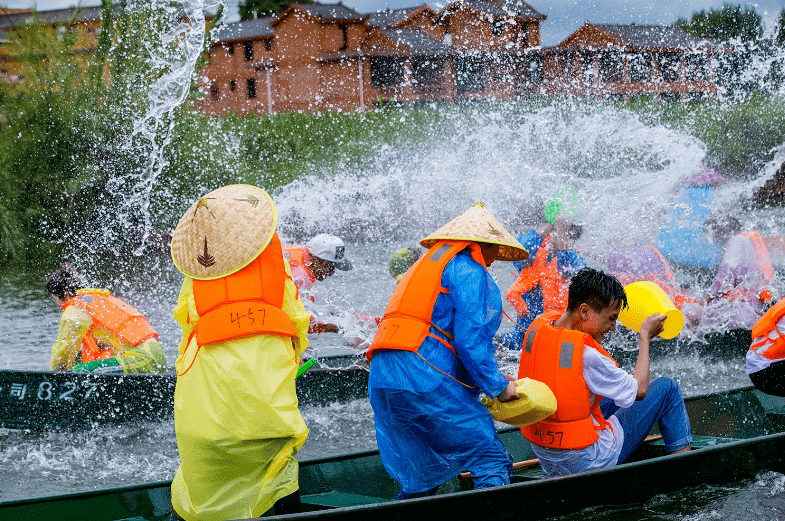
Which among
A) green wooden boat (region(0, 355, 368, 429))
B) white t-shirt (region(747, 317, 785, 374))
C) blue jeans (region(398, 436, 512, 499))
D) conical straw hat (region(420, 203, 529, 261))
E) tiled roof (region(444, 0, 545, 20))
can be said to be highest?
tiled roof (region(444, 0, 545, 20))

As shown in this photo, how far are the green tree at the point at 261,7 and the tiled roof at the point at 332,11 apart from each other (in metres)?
9.63

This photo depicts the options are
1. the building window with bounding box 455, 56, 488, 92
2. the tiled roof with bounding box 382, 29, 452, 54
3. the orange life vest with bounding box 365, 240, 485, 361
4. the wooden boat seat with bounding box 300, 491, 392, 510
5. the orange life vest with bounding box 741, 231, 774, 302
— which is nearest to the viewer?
the orange life vest with bounding box 365, 240, 485, 361

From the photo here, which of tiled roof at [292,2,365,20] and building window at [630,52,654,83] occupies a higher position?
tiled roof at [292,2,365,20]

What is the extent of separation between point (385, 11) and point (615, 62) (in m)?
17.9

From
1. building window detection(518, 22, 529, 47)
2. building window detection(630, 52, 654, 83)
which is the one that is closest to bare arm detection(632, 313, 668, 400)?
building window detection(630, 52, 654, 83)

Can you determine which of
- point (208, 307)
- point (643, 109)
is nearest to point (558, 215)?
point (208, 307)

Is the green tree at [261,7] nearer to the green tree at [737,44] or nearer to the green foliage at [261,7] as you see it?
the green foliage at [261,7]

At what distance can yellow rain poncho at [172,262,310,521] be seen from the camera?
11.9 feet

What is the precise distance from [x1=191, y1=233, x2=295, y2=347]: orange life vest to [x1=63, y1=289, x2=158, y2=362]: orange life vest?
10.6 ft

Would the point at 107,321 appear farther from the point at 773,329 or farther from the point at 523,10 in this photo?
the point at 523,10

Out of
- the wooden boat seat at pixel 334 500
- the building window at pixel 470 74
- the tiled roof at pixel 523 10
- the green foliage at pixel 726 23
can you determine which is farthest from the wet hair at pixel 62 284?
the green foliage at pixel 726 23

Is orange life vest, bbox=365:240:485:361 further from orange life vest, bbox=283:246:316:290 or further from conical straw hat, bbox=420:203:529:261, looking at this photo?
orange life vest, bbox=283:246:316:290

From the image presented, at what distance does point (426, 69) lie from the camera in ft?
136

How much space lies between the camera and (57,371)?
7.00 metres
